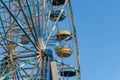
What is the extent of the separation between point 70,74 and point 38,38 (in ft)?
17.1

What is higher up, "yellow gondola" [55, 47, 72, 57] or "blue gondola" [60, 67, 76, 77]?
"yellow gondola" [55, 47, 72, 57]

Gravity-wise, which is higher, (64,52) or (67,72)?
(64,52)

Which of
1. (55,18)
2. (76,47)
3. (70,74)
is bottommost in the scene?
(70,74)

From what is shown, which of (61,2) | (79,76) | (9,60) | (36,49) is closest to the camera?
(36,49)

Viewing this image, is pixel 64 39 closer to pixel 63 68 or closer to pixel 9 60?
pixel 63 68

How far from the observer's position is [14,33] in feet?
67.7

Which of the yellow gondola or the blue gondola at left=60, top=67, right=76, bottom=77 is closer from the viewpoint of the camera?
Answer: the yellow gondola

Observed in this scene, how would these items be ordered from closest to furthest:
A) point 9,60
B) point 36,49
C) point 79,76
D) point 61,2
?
point 36,49 < point 9,60 < point 79,76 < point 61,2

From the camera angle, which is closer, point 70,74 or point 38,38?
point 38,38

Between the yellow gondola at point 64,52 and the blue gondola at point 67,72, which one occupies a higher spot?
the yellow gondola at point 64,52

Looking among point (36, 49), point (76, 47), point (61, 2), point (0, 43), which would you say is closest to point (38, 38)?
point (36, 49)

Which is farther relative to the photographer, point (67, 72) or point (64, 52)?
point (67, 72)

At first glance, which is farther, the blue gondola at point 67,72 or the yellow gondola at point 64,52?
the blue gondola at point 67,72

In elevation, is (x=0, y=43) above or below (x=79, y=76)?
above
